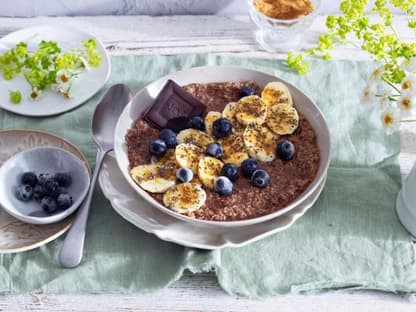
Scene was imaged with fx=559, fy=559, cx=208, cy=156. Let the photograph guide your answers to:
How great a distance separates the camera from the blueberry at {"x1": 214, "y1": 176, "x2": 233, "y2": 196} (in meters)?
1.53

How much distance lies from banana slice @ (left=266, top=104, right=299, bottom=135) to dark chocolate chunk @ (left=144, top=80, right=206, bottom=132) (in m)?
0.21

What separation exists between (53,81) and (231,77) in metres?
0.63

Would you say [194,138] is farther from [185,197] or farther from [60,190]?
[60,190]

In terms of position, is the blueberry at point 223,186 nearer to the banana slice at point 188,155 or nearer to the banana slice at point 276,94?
the banana slice at point 188,155

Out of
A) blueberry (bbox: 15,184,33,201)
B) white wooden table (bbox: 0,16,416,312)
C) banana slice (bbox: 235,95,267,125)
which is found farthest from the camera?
banana slice (bbox: 235,95,267,125)

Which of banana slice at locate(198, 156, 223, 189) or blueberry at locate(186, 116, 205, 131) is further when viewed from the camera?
blueberry at locate(186, 116, 205, 131)

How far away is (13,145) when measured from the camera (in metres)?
1.77

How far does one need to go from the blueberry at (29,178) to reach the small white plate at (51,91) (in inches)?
13.0

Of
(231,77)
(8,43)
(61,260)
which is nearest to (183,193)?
(61,260)

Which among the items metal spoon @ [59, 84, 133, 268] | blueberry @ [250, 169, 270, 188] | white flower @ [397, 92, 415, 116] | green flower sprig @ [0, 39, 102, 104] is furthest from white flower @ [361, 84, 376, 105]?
green flower sprig @ [0, 39, 102, 104]

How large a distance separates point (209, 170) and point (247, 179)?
0.37 ft

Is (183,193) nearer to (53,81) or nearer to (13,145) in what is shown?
(13,145)

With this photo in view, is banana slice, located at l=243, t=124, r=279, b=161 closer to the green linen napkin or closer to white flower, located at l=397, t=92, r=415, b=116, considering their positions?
the green linen napkin

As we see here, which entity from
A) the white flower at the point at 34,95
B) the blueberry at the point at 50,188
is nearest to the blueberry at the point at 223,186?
the blueberry at the point at 50,188
